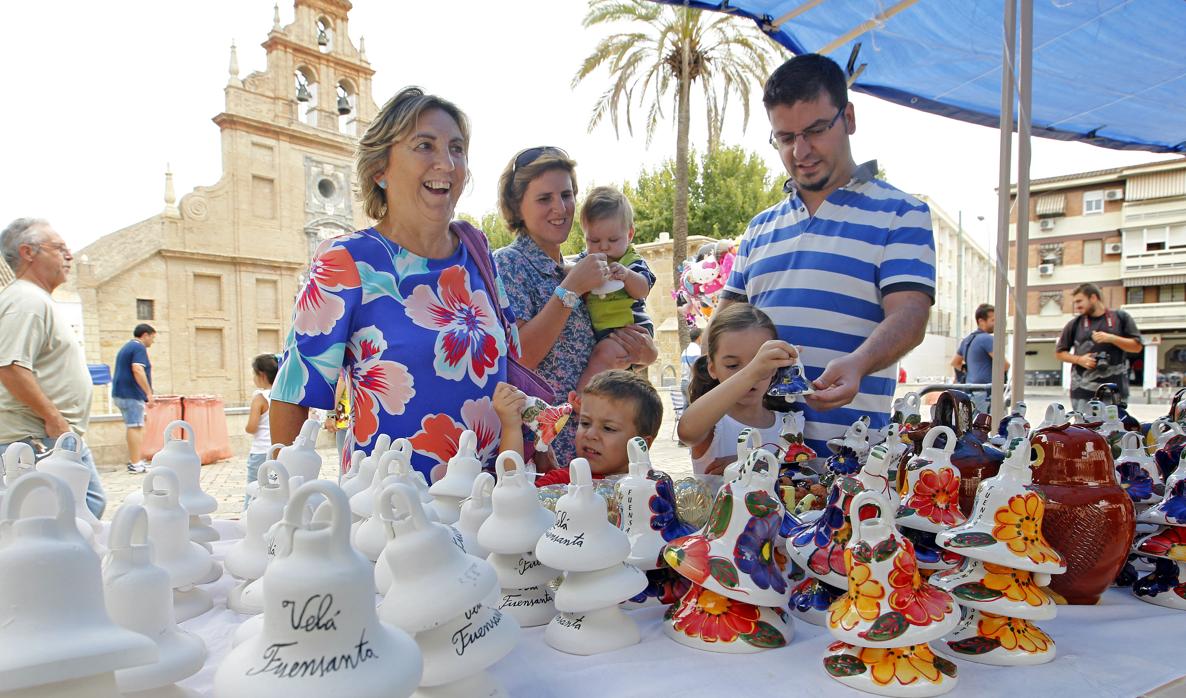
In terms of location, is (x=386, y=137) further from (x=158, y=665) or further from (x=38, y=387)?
(x=38, y=387)

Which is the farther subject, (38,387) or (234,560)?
(38,387)

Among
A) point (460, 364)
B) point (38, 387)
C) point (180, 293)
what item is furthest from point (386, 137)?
point (180, 293)

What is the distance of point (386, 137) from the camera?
1.83 m

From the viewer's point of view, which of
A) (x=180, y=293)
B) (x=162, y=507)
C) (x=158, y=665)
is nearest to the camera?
(x=158, y=665)

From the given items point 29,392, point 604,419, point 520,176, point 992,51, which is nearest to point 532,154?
point 520,176

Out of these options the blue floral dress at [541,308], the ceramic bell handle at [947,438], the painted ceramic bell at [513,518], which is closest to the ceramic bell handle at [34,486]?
the painted ceramic bell at [513,518]

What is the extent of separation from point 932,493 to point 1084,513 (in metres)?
0.29

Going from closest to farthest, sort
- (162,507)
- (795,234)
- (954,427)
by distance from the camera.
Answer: (162,507) → (954,427) → (795,234)

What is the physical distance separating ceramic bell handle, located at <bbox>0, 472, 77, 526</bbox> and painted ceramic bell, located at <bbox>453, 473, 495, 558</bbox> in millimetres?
624

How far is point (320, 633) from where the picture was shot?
2.28ft

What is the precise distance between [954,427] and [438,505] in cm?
117

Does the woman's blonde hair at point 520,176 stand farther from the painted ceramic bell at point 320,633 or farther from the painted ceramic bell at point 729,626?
the painted ceramic bell at point 320,633

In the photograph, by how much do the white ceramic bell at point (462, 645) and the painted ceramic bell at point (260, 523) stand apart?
0.47m

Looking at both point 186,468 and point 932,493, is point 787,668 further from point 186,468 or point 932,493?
point 186,468
